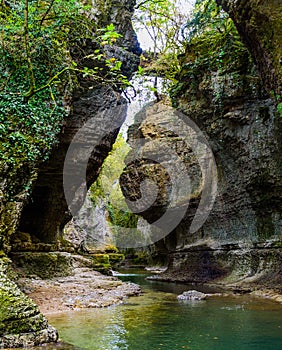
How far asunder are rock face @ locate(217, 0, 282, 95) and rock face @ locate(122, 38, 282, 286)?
155 inches

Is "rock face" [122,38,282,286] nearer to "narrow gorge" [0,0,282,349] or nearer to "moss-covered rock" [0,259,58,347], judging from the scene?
"narrow gorge" [0,0,282,349]

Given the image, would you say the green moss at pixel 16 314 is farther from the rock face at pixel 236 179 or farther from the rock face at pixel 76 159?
the rock face at pixel 236 179

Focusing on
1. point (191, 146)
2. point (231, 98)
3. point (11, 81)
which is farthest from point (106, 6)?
point (191, 146)

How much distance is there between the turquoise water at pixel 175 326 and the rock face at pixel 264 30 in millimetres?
4799

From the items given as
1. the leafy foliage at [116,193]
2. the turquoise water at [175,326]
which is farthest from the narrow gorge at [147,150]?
the leafy foliage at [116,193]

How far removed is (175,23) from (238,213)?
9.71 m

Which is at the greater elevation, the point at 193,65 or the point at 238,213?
the point at 193,65

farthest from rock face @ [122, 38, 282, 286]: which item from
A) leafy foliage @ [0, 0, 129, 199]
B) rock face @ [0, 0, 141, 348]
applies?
leafy foliage @ [0, 0, 129, 199]

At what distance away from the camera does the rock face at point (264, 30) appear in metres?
7.77

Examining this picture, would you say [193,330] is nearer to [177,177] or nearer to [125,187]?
[177,177]

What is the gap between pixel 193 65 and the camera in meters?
14.3

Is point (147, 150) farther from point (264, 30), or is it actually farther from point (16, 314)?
point (16, 314)

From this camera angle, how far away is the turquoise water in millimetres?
5031

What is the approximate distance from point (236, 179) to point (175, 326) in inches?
359
